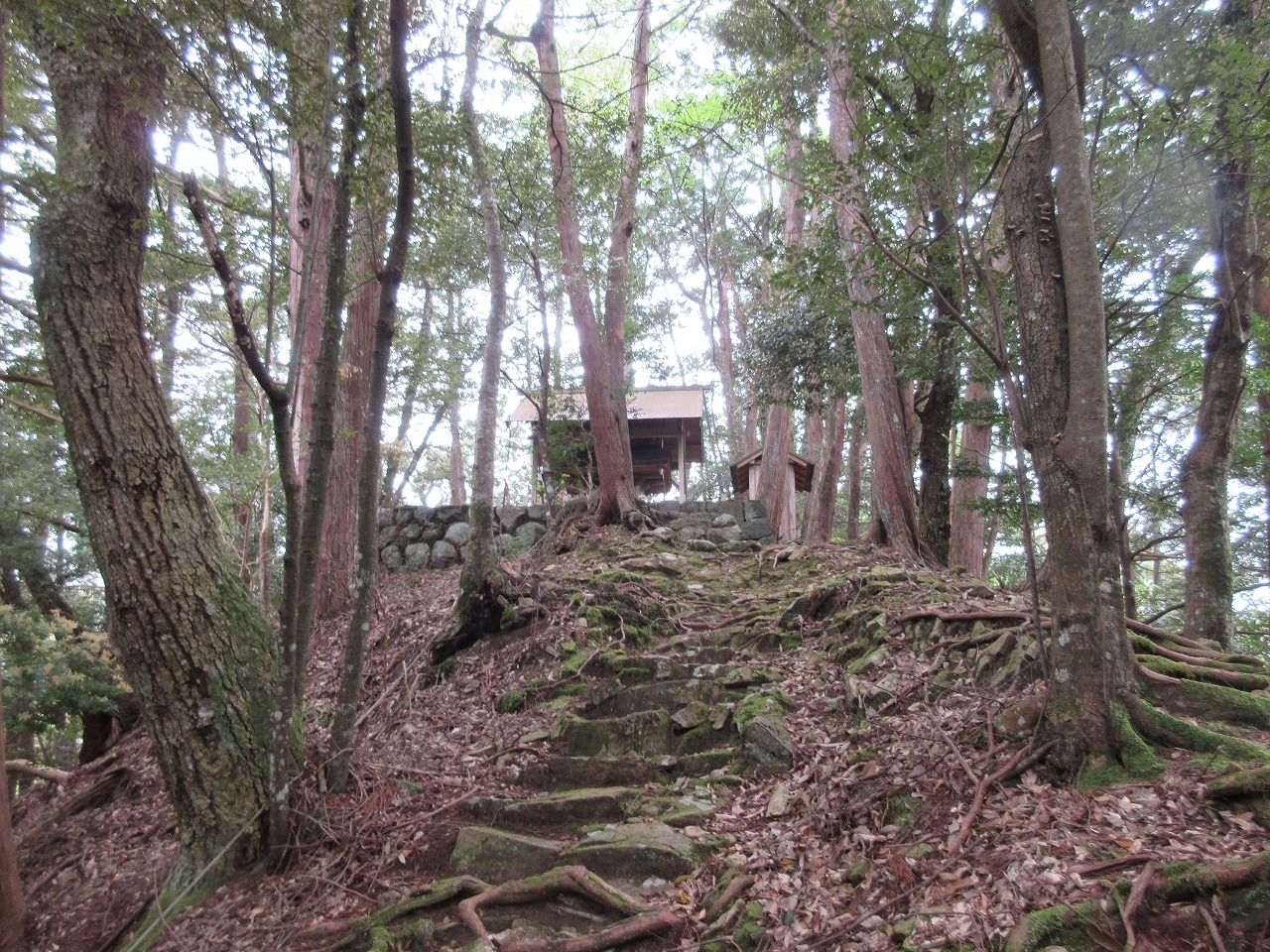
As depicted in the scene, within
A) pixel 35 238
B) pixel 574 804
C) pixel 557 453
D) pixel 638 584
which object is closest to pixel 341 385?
pixel 557 453

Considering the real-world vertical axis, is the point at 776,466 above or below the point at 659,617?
above

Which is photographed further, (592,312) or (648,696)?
(592,312)

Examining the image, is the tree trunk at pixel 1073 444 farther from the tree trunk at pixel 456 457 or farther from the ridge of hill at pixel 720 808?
the tree trunk at pixel 456 457

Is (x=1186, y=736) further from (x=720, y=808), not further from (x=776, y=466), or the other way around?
(x=776, y=466)

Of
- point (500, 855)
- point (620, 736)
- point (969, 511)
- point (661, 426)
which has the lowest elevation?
point (500, 855)

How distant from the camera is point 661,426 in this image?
15.9 meters

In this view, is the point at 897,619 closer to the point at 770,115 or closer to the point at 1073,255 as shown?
the point at 1073,255

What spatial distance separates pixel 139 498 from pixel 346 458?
5.46 m

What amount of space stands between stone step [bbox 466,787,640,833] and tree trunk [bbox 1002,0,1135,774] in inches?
91.1

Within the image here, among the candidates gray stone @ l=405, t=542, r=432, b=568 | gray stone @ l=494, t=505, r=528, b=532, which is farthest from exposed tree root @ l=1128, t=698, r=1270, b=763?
gray stone @ l=405, t=542, r=432, b=568

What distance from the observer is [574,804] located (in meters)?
4.30

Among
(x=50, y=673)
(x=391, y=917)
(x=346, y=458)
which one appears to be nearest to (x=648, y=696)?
(x=391, y=917)

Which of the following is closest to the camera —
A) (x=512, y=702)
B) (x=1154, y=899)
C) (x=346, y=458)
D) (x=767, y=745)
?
(x=1154, y=899)

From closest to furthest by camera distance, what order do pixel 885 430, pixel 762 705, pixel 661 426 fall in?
pixel 762 705, pixel 885 430, pixel 661 426
